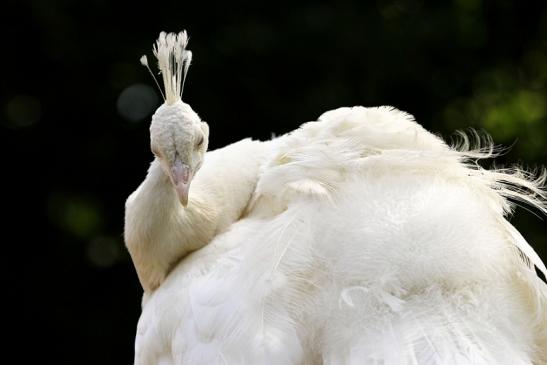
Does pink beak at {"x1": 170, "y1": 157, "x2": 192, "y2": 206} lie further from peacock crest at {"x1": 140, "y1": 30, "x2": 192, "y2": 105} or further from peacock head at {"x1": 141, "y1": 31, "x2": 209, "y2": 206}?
peacock crest at {"x1": 140, "y1": 30, "x2": 192, "y2": 105}

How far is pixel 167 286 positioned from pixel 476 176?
133cm

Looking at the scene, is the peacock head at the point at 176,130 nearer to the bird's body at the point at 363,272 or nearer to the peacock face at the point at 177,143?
the peacock face at the point at 177,143

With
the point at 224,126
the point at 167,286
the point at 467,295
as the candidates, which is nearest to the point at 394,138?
the point at 467,295

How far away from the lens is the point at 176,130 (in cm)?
418

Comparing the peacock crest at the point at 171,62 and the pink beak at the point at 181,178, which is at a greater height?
the peacock crest at the point at 171,62

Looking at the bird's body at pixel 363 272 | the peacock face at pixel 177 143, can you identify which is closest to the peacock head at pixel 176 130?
the peacock face at pixel 177 143

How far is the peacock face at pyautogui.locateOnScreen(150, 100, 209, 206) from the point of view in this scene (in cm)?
412

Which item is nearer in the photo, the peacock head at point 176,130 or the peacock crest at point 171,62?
the peacock head at point 176,130

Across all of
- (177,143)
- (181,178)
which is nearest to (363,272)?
(181,178)

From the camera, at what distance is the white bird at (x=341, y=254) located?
3.63 metres

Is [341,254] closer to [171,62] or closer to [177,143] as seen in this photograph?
[177,143]

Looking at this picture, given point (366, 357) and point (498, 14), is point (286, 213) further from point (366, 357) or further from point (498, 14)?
point (498, 14)

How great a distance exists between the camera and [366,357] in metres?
3.53

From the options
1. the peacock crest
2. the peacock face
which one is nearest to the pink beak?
the peacock face
